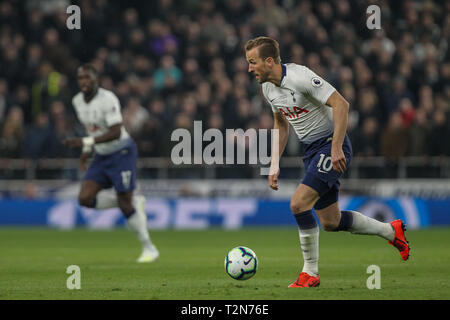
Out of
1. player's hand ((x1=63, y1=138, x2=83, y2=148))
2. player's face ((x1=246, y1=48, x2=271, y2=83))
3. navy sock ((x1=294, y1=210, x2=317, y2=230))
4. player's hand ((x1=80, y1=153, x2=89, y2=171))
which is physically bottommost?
player's hand ((x1=80, y1=153, x2=89, y2=171))

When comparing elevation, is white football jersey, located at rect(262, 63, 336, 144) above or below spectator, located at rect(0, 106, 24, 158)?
above

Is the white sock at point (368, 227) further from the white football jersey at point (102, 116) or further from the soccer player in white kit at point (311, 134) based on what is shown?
the white football jersey at point (102, 116)

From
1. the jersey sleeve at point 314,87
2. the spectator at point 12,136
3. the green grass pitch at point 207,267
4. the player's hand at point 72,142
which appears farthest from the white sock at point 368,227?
the spectator at point 12,136

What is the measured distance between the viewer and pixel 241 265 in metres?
8.30

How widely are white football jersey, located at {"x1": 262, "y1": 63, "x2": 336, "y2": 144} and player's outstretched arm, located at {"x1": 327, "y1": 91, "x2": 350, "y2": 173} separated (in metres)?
0.10

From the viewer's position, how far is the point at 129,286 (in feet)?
26.8

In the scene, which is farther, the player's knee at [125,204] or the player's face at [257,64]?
the player's knee at [125,204]

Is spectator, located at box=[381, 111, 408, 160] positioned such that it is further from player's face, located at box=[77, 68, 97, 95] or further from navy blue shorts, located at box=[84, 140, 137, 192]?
player's face, located at box=[77, 68, 97, 95]

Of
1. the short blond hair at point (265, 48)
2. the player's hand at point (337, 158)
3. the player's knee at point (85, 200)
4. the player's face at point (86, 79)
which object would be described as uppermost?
the short blond hair at point (265, 48)

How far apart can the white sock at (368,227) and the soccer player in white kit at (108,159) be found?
144 inches

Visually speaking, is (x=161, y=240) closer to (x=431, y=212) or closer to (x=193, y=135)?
(x=193, y=135)

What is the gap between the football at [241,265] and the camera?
8.30 m

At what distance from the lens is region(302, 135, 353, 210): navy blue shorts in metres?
7.93

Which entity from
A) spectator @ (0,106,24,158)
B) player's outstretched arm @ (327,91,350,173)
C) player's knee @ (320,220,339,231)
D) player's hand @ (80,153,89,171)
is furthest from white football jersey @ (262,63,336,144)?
spectator @ (0,106,24,158)
